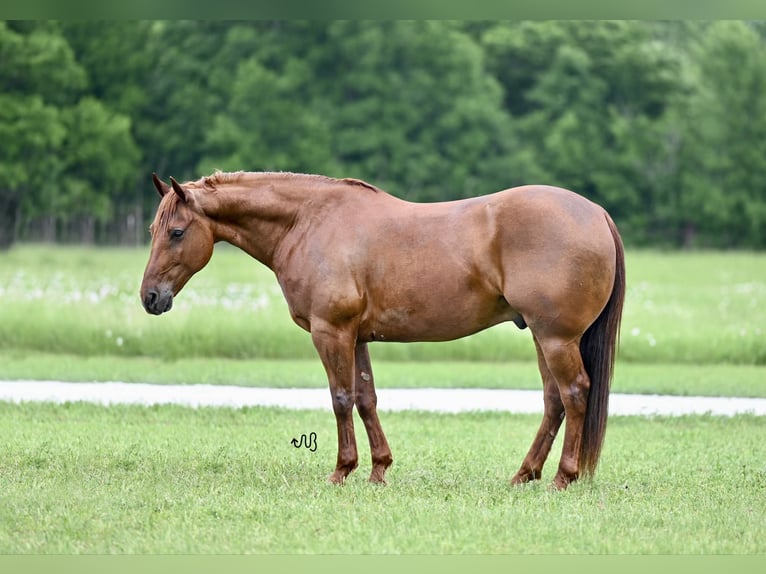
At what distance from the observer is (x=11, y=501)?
317 inches

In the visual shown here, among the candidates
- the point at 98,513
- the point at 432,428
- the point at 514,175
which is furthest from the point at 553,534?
the point at 514,175

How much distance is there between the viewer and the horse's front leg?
866 centimetres

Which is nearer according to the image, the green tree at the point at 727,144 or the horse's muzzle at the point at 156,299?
the horse's muzzle at the point at 156,299

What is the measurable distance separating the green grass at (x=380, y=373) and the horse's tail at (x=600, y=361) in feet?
19.2

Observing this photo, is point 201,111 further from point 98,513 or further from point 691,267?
point 98,513

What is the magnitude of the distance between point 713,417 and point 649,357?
17.6ft

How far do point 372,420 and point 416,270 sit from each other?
1.20m

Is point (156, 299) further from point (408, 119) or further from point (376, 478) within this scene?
point (408, 119)

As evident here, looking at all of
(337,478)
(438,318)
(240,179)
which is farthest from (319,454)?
(240,179)

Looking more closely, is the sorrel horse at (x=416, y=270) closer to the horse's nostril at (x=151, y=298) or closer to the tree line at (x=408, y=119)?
the horse's nostril at (x=151, y=298)

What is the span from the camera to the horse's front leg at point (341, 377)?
8656 mm

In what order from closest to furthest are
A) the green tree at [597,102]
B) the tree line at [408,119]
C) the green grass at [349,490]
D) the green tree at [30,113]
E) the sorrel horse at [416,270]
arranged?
1. the green grass at [349,490]
2. the sorrel horse at [416,270]
3. the green tree at [30,113]
4. the tree line at [408,119]
5. the green tree at [597,102]

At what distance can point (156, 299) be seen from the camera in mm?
8883

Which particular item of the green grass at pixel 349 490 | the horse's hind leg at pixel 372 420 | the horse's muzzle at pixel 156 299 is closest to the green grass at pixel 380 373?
the green grass at pixel 349 490
